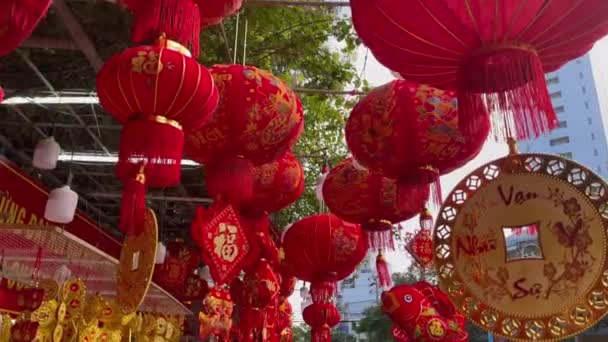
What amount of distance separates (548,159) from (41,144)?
3.95 m

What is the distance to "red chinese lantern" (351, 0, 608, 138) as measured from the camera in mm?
1388

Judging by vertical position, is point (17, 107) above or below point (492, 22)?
above

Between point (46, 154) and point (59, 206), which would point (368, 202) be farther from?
point (46, 154)

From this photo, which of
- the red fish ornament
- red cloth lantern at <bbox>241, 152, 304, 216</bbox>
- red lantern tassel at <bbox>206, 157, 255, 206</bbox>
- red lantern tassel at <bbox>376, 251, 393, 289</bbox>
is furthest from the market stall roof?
the red fish ornament

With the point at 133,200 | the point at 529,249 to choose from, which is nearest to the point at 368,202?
the point at 529,249

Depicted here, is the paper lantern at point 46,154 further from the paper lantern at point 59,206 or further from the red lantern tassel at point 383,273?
the red lantern tassel at point 383,273

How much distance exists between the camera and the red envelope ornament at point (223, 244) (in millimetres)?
2387

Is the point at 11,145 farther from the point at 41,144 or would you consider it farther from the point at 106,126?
the point at 41,144

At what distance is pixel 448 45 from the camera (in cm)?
Answer: 149

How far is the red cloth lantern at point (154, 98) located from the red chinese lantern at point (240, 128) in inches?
21.6

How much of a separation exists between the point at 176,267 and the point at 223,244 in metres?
3.26

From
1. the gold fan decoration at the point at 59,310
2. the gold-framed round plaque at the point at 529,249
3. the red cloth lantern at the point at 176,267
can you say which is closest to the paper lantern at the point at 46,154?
the gold fan decoration at the point at 59,310

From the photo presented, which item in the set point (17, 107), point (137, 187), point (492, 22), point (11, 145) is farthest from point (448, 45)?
point (11, 145)

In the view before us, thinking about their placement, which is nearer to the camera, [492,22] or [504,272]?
[492,22]
